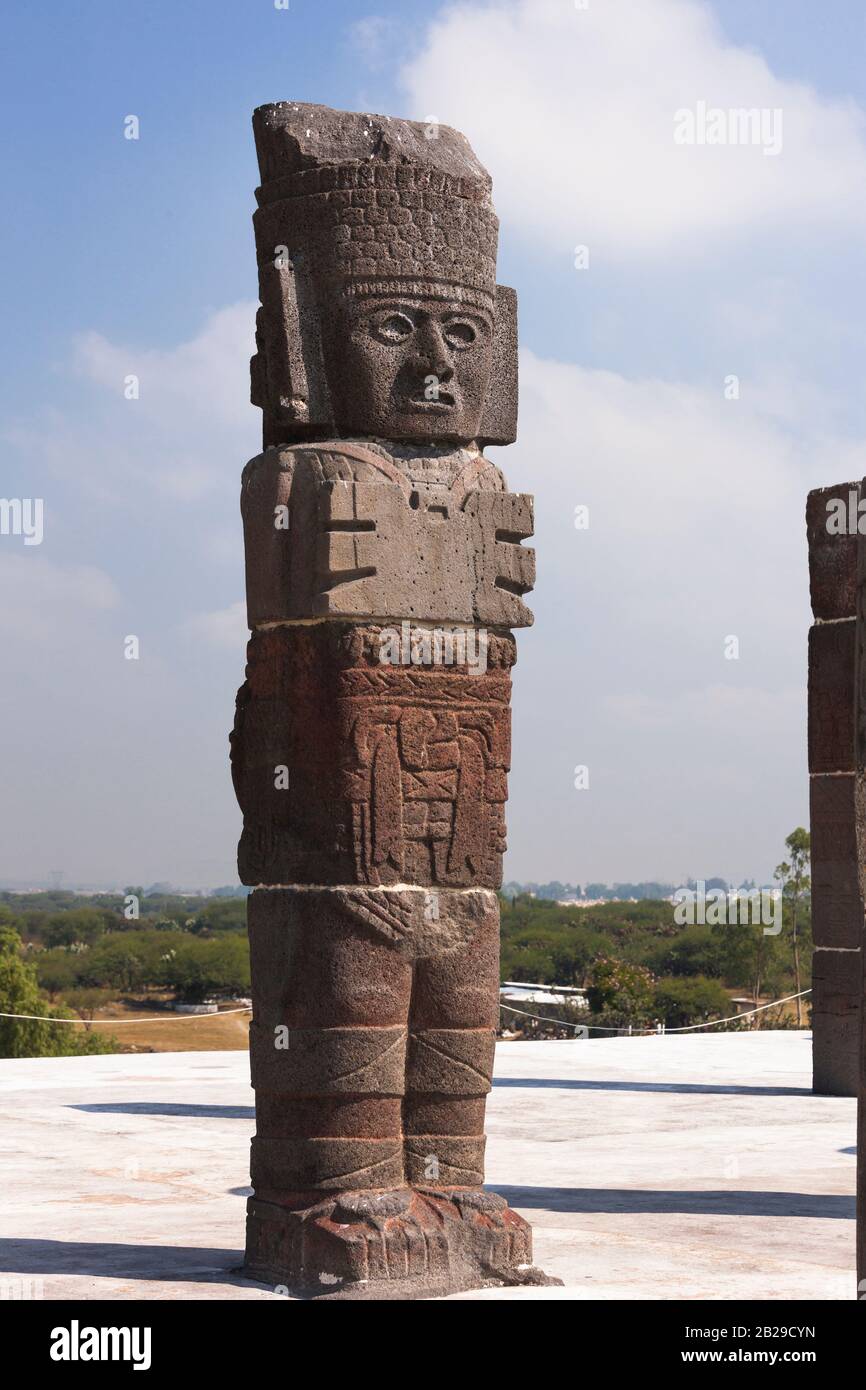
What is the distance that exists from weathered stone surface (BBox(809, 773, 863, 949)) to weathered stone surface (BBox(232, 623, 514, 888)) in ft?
19.3

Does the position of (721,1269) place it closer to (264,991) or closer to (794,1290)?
(794,1290)

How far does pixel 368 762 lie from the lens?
6500mm

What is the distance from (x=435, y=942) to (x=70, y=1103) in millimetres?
5824

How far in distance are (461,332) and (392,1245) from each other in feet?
10.7

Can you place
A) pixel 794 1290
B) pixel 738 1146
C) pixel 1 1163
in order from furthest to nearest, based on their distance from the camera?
pixel 738 1146
pixel 1 1163
pixel 794 1290

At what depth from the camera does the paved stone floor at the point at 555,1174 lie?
21.8 ft

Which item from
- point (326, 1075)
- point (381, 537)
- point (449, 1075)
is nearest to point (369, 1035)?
point (326, 1075)

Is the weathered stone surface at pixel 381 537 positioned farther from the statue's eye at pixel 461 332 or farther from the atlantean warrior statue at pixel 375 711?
the statue's eye at pixel 461 332

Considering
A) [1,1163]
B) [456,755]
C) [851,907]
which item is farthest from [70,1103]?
[456,755]

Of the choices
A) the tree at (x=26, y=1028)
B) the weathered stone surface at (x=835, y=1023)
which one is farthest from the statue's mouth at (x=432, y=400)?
the tree at (x=26, y=1028)

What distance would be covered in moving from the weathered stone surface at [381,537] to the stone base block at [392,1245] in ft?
6.64

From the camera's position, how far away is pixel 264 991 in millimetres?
6590

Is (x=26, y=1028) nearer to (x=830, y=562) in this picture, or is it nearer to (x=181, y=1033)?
(x=181, y=1033)
